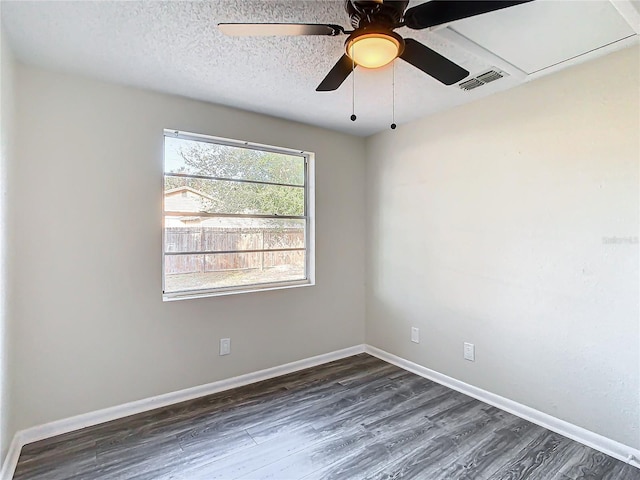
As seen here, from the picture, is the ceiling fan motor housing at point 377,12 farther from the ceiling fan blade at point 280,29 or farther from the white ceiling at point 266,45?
the white ceiling at point 266,45

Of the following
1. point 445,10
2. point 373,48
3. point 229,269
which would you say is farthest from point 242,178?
point 445,10

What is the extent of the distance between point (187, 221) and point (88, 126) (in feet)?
3.05

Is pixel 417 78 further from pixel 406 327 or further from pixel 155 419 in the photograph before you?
pixel 155 419

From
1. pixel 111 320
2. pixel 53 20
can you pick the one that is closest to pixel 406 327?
pixel 111 320

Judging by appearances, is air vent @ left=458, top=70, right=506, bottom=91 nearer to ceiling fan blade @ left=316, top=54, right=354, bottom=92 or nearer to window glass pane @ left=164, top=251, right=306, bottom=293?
ceiling fan blade @ left=316, top=54, right=354, bottom=92

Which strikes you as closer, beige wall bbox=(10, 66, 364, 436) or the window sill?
beige wall bbox=(10, 66, 364, 436)

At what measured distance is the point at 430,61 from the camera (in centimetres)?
162

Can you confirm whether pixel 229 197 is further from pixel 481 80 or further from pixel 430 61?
pixel 481 80

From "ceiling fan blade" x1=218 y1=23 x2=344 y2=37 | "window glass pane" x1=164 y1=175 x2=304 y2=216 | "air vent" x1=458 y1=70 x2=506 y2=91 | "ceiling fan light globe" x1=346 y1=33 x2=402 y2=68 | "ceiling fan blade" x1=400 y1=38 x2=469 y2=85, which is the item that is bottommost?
"window glass pane" x1=164 y1=175 x2=304 y2=216

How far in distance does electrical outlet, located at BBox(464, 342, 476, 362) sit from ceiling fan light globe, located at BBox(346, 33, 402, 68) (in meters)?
2.32

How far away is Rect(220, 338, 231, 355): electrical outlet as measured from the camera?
9.38ft

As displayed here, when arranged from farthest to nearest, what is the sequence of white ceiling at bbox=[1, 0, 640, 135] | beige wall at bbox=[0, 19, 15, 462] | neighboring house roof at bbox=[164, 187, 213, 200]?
neighboring house roof at bbox=[164, 187, 213, 200]
beige wall at bbox=[0, 19, 15, 462]
white ceiling at bbox=[1, 0, 640, 135]

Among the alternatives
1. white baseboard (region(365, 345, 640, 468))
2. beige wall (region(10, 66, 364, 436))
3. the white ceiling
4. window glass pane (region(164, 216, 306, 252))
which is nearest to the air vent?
the white ceiling

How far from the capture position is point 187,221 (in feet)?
9.00
